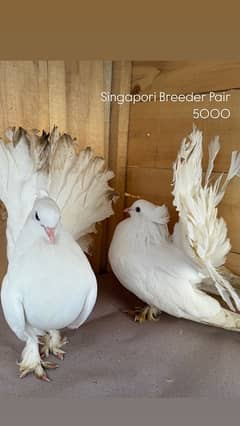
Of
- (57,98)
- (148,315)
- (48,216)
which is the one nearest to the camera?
(48,216)

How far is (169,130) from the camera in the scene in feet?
2.23

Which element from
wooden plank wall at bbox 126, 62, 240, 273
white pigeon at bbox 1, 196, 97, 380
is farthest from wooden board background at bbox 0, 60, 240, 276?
white pigeon at bbox 1, 196, 97, 380

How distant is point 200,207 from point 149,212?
143 millimetres

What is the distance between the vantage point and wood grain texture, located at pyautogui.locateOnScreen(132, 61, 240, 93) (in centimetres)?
60

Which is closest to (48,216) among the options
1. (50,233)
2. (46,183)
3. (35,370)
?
(50,233)

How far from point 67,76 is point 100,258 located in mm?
380

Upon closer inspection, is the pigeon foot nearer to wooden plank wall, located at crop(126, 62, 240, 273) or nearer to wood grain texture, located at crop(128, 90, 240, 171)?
wooden plank wall, located at crop(126, 62, 240, 273)

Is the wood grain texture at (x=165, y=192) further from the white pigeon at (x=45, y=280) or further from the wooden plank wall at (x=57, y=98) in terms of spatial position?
the white pigeon at (x=45, y=280)

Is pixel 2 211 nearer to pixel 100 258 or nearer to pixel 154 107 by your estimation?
pixel 100 258

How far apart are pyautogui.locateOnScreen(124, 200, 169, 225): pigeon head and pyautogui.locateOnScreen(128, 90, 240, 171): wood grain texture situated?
74 millimetres

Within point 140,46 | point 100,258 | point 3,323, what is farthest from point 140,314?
point 140,46

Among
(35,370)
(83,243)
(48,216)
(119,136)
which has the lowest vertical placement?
(35,370)

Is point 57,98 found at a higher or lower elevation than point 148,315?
higher

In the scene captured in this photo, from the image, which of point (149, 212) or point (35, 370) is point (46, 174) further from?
point (35, 370)
